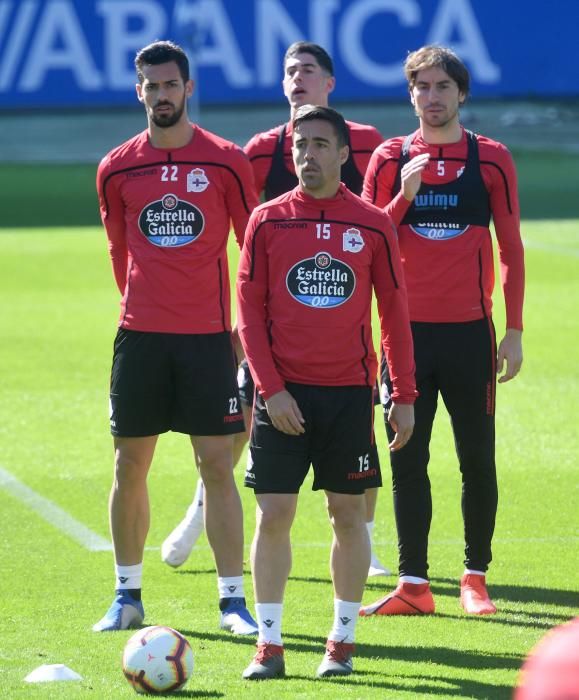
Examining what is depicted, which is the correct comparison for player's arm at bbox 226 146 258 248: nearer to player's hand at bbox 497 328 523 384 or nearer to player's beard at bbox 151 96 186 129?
player's beard at bbox 151 96 186 129

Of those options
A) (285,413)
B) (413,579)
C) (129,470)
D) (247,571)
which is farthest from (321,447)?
(247,571)

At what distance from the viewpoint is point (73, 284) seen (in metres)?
18.0

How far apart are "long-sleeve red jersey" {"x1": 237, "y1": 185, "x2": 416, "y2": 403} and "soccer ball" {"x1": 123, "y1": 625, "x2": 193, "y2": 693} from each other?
0.95 meters

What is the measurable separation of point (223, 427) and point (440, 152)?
1.53 meters

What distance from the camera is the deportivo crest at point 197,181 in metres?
6.07

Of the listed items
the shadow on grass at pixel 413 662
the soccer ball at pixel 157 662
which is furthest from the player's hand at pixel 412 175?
the soccer ball at pixel 157 662

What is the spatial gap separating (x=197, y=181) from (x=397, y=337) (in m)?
1.21

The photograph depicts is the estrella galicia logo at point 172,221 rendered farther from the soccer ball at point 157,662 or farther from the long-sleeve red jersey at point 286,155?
the soccer ball at point 157,662

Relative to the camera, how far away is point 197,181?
6.07 meters

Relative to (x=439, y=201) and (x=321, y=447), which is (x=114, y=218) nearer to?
(x=439, y=201)

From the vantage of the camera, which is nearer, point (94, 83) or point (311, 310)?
point (311, 310)

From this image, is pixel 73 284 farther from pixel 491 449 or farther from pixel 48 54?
pixel 48 54

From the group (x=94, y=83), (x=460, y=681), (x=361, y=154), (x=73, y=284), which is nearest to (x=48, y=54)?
(x=94, y=83)

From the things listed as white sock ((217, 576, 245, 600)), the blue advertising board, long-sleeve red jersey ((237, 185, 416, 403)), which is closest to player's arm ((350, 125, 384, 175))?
long-sleeve red jersey ((237, 185, 416, 403))
